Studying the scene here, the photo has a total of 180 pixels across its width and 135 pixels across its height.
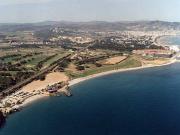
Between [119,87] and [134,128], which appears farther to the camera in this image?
[119,87]

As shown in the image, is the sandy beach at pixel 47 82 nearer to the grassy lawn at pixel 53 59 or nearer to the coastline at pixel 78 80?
the coastline at pixel 78 80

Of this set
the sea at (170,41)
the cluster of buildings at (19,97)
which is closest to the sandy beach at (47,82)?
the cluster of buildings at (19,97)

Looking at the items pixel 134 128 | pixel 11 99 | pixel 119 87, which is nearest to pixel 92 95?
pixel 119 87

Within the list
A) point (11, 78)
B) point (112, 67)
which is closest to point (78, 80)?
point (11, 78)

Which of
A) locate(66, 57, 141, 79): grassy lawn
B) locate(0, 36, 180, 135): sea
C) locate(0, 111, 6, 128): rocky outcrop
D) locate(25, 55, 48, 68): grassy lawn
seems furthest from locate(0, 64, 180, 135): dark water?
locate(25, 55, 48, 68): grassy lawn

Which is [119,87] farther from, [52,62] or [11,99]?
[52,62]

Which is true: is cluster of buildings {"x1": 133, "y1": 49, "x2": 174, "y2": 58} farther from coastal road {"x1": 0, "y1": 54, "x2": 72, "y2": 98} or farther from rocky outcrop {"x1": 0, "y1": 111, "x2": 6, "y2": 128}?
rocky outcrop {"x1": 0, "y1": 111, "x2": 6, "y2": 128}

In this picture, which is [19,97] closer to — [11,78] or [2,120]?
[2,120]

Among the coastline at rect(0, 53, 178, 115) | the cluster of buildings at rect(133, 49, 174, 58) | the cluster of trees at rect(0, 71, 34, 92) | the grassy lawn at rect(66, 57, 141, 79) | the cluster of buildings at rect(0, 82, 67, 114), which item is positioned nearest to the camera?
the cluster of buildings at rect(0, 82, 67, 114)
